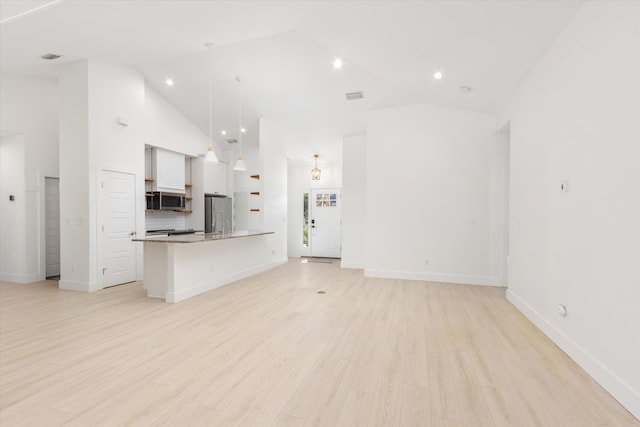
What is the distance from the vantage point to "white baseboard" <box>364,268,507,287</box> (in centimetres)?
557

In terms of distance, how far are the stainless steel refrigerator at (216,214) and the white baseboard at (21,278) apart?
3.21m

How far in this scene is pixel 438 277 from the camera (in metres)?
5.86

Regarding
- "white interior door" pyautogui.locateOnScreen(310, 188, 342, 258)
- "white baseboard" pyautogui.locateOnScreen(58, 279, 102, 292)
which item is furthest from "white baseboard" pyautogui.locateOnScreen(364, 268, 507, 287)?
"white baseboard" pyautogui.locateOnScreen(58, 279, 102, 292)

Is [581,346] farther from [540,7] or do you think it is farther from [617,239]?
[540,7]

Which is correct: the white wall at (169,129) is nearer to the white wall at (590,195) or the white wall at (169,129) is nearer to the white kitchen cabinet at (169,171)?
the white kitchen cabinet at (169,171)

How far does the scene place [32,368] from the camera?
254 cm

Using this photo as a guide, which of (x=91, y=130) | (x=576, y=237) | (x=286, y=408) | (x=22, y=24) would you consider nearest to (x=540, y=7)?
(x=576, y=237)

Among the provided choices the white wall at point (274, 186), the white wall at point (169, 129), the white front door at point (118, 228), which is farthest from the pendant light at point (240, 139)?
the white front door at point (118, 228)

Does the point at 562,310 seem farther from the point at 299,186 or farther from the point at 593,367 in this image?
the point at 299,186

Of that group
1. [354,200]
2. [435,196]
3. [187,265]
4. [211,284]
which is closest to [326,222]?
[354,200]

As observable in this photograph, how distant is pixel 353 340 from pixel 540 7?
→ 351cm

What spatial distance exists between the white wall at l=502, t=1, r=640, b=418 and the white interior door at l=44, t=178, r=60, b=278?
803 centimetres

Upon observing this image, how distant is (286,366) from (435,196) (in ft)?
14.3

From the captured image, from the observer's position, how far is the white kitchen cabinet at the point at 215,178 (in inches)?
317
